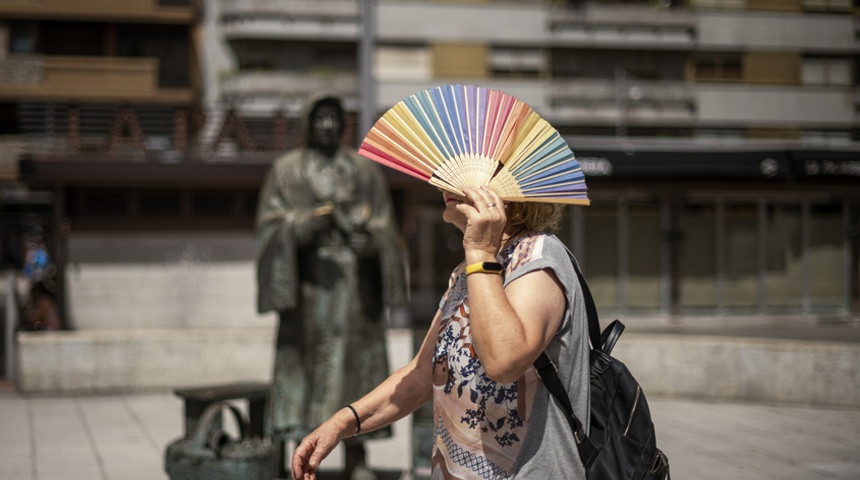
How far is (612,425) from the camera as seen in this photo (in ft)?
7.16

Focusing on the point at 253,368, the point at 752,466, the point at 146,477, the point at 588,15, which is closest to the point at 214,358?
the point at 253,368

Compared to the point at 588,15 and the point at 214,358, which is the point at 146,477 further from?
the point at 588,15

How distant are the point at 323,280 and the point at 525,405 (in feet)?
11.6

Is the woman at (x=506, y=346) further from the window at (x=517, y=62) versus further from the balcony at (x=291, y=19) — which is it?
the balcony at (x=291, y=19)

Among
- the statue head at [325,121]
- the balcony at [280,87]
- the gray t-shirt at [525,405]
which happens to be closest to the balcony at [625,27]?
the balcony at [280,87]

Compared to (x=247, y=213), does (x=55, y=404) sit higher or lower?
lower

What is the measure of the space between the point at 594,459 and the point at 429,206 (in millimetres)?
19092

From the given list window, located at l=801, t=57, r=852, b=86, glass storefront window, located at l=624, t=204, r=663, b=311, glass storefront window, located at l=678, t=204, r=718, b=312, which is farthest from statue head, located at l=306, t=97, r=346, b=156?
window, located at l=801, t=57, r=852, b=86

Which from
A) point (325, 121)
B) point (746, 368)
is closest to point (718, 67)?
point (746, 368)

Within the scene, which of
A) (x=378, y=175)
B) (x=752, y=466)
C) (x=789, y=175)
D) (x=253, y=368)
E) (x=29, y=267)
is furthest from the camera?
(x=29, y=267)

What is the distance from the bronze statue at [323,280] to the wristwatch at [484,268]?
3.41 meters

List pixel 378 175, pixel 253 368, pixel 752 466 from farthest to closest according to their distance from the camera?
pixel 253 368 → pixel 752 466 → pixel 378 175

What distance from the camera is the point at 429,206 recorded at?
2120 centimetres

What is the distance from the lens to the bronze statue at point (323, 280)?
552 cm
